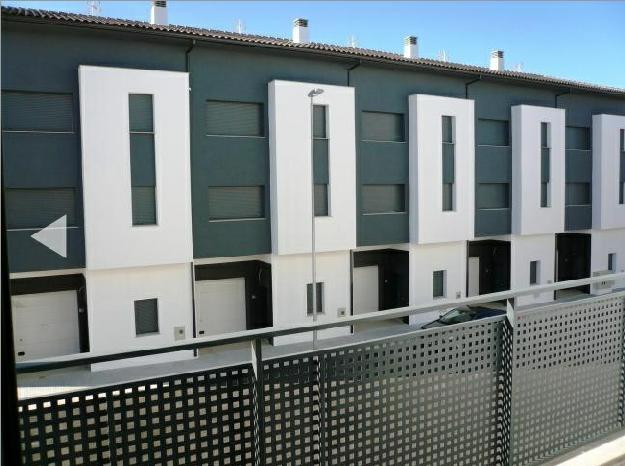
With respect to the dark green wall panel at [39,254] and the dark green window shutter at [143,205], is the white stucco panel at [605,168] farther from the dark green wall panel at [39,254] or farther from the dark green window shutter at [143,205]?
the dark green wall panel at [39,254]

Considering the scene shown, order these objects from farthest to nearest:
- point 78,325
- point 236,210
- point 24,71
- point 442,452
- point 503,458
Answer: point 236,210 < point 78,325 < point 24,71 < point 503,458 < point 442,452

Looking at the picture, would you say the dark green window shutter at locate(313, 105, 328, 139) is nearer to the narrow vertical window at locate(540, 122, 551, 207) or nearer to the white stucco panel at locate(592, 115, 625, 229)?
the narrow vertical window at locate(540, 122, 551, 207)

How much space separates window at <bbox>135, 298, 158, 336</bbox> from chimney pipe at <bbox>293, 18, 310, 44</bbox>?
1198 centimetres

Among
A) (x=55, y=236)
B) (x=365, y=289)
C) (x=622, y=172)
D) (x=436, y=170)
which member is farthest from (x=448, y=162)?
(x=55, y=236)

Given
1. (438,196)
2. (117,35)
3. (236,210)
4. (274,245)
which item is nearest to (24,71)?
(117,35)

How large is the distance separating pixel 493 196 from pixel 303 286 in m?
10.8

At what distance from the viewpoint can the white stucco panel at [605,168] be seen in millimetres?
28125

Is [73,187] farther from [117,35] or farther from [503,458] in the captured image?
[503,458]

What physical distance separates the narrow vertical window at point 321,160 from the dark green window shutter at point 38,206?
830 centimetres

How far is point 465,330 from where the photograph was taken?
3557 mm

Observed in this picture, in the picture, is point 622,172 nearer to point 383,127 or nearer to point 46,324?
point 383,127

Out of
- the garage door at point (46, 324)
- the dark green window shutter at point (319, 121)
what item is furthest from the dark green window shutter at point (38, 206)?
the dark green window shutter at point (319, 121)

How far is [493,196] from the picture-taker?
25.2m

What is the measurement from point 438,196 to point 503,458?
19.6 m
